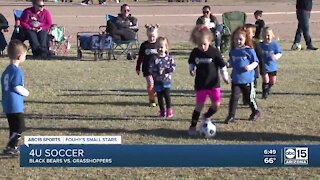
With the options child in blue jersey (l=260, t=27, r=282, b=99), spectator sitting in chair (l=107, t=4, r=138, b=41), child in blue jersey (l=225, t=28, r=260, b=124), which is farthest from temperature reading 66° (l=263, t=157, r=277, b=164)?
spectator sitting in chair (l=107, t=4, r=138, b=41)

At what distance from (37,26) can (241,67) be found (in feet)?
36.5

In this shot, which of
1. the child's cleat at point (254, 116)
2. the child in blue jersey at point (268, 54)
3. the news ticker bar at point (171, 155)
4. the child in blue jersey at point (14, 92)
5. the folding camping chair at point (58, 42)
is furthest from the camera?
the folding camping chair at point (58, 42)

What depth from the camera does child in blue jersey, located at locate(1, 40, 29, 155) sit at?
9648mm

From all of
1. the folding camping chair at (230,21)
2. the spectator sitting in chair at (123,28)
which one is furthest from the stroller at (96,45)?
the folding camping chair at (230,21)

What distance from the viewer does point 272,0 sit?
58750mm

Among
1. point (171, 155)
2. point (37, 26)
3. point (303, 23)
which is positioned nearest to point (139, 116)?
point (171, 155)

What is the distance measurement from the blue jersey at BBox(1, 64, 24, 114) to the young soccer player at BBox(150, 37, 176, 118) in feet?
10.5

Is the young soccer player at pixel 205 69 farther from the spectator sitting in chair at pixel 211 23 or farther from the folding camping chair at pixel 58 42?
the folding camping chair at pixel 58 42

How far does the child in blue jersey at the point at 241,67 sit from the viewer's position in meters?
12.1

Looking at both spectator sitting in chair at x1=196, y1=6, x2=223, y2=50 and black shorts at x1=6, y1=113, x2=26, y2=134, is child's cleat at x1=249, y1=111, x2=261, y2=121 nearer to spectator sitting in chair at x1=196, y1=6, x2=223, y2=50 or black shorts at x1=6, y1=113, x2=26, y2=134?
black shorts at x1=6, y1=113, x2=26, y2=134

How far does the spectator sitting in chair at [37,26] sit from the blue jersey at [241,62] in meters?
10.8

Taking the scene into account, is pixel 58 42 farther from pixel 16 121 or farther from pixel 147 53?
pixel 16 121

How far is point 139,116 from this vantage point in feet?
42.0

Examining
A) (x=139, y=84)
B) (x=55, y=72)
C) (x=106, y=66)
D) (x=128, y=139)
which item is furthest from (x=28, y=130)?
(x=106, y=66)
